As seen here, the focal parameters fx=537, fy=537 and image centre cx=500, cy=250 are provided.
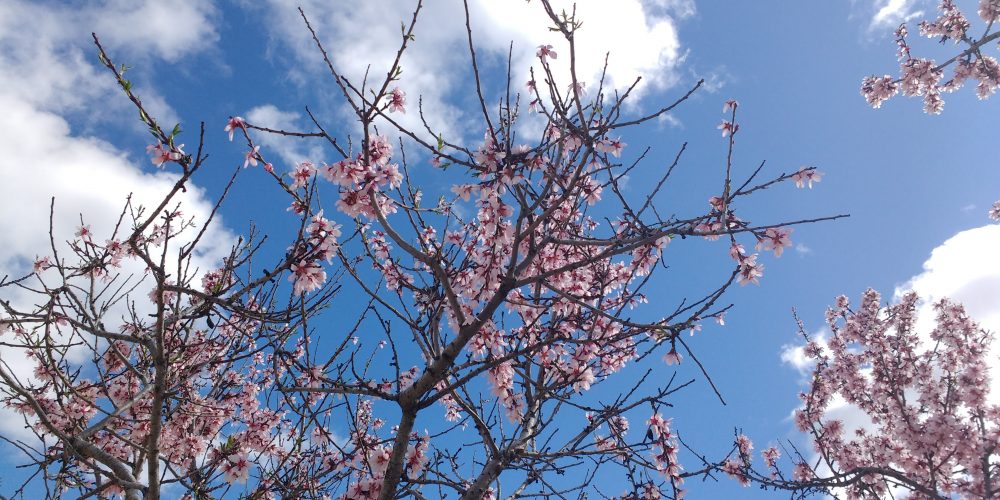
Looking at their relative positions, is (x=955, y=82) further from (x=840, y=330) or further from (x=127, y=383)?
(x=127, y=383)

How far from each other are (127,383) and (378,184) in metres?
4.43

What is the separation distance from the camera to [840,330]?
12.0 metres

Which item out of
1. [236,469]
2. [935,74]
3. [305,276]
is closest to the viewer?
[305,276]

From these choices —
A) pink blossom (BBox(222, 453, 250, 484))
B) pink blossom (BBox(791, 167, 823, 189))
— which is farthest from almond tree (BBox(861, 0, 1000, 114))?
pink blossom (BBox(222, 453, 250, 484))

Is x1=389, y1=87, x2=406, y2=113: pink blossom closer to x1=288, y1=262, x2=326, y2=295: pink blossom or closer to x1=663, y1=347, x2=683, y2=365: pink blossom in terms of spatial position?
x1=288, y1=262, x2=326, y2=295: pink blossom

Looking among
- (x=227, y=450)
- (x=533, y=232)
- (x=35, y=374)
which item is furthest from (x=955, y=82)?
(x=35, y=374)

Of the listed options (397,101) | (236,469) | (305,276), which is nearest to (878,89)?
(397,101)

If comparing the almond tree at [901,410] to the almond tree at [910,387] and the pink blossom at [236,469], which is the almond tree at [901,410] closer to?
the almond tree at [910,387]

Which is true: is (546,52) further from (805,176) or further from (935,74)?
(935,74)

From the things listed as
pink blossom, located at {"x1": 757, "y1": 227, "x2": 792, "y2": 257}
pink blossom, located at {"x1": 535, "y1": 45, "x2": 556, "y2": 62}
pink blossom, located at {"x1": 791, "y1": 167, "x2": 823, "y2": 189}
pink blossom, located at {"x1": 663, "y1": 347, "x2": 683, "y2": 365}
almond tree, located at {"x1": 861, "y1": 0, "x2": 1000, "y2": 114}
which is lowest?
pink blossom, located at {"x1": 663, "y1": 347, "x2": 683, "y2": 365}

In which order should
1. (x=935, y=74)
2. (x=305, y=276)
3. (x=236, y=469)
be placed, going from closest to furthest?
(x=305, y=276), (x=236, y=469), (x=935, y=74)

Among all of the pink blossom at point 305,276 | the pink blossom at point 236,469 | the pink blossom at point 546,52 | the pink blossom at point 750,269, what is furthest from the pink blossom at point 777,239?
the pink blossom at point 236,469

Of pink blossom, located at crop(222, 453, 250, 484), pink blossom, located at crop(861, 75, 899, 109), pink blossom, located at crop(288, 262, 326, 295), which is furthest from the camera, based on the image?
pink blossom, located at crop(861, 75, 899, 109)

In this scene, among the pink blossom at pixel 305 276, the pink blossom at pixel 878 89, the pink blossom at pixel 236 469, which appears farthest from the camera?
the pink blossom at pixel 878 89
